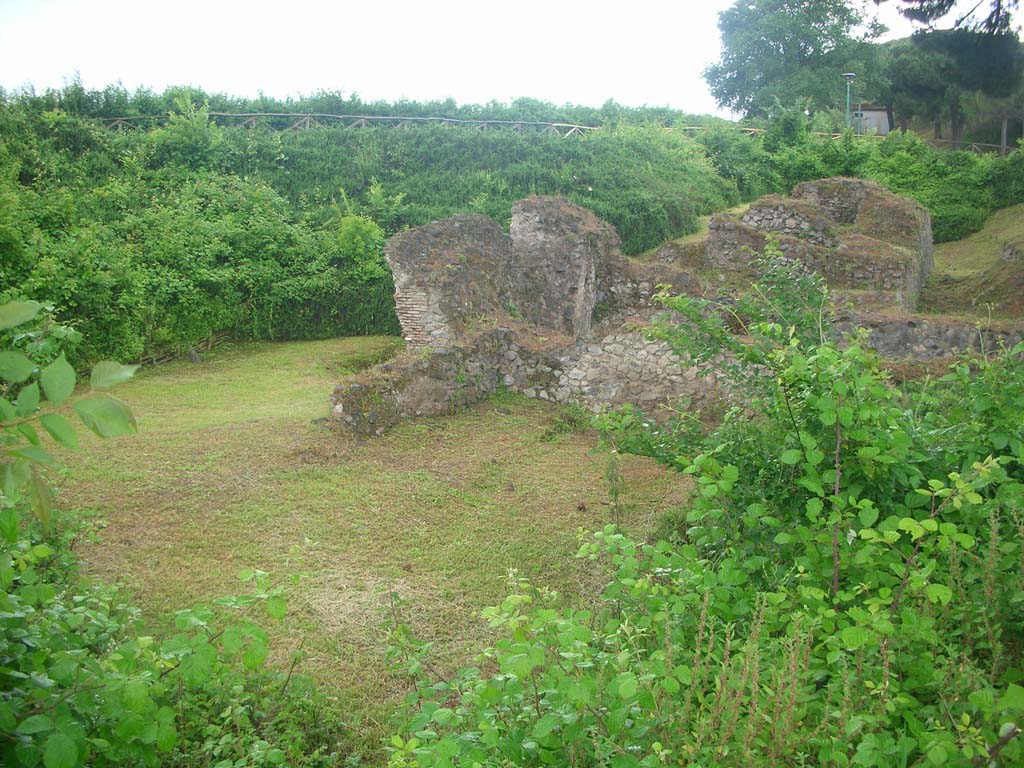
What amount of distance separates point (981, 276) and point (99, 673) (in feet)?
51.7

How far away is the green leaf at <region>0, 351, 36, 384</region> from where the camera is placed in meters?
1.52

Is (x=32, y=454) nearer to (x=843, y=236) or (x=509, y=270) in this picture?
Answer: (x=509, y=270)

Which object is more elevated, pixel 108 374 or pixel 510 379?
pixel 108 374

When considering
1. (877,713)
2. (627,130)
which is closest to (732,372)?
(877,713)

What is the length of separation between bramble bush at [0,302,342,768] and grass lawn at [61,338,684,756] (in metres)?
0.38

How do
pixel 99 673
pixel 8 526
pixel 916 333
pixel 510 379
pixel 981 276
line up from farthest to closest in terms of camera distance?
1. pixel 981 276
2. pixel 510 379
3. pixel 916 333
4. pixel 99 673
5. pixel 8 526

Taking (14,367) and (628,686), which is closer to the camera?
(14,367)

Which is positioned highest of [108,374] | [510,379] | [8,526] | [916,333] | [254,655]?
[108,374]

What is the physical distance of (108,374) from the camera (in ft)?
4.93

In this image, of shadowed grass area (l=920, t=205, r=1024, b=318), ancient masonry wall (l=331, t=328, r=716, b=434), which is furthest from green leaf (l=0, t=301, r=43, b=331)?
shadowed grass area (l=920, t=205, r=1024, b=318)

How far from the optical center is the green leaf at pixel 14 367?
1.52m

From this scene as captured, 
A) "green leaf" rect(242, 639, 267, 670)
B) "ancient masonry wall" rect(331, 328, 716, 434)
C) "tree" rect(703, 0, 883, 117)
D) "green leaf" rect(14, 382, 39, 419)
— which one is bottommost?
"ancient masonry wall" rect(331, 328, 716, 434)

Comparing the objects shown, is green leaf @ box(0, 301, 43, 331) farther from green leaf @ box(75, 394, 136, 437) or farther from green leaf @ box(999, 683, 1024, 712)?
green leaf @ box(999, 683, 1024, 712)

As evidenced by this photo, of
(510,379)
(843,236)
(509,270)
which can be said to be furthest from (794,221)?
(510,379)
